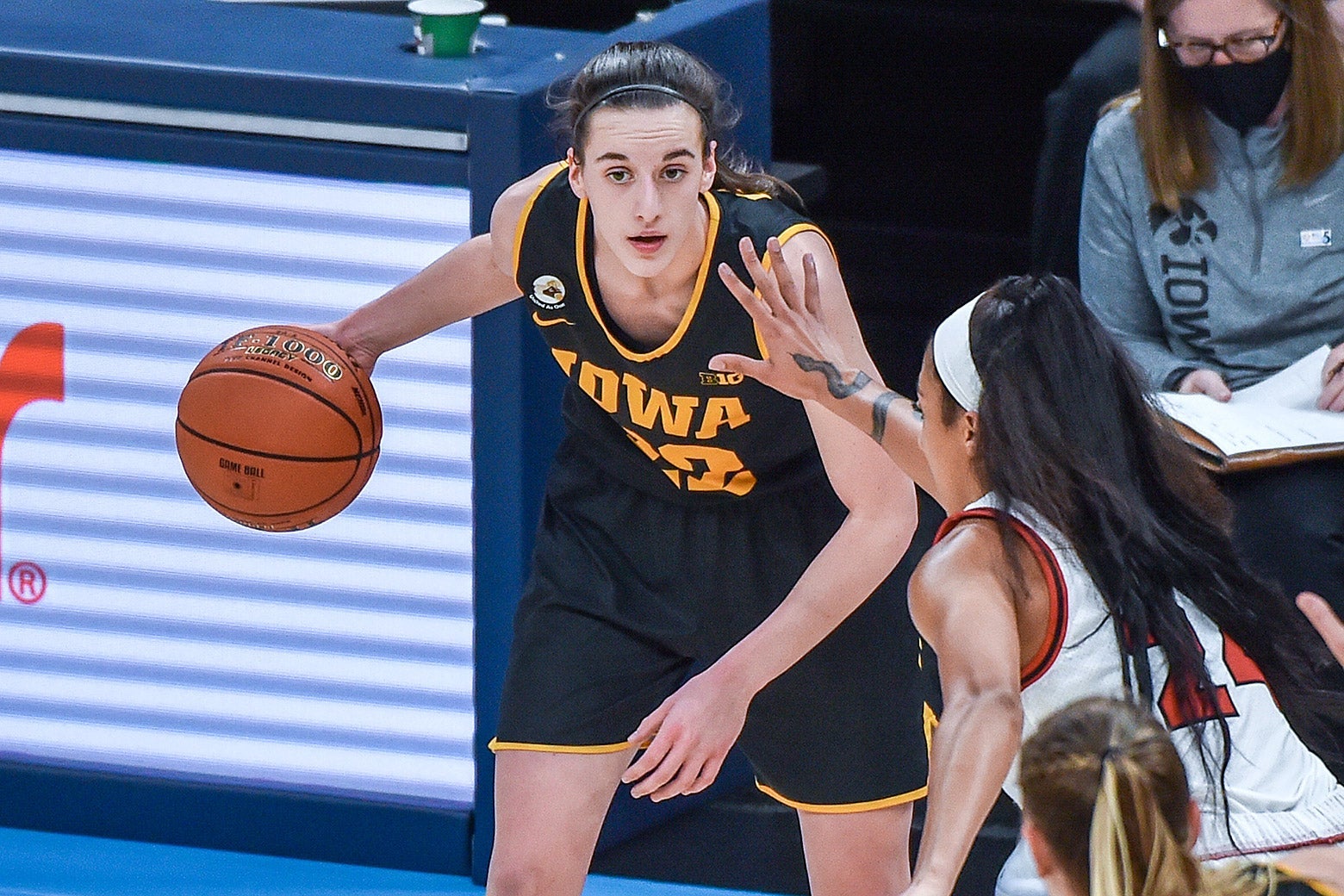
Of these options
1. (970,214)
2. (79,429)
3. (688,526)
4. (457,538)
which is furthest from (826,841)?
(970,214)

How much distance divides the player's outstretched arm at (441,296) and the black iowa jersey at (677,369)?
8cm

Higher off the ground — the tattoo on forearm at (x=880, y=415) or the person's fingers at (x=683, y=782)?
the tattoo on forearm at (x=880, y=415)

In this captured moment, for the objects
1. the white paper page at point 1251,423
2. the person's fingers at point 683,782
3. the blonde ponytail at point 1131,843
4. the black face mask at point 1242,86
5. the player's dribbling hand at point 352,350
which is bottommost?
the person's fingers at point 683,782

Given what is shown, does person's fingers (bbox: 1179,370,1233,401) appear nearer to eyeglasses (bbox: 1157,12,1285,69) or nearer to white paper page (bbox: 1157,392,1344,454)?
white paper page (bbox: 1157,392,1344,454)

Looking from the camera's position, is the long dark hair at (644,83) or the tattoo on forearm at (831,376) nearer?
the tattoo on forearm at (831,376)

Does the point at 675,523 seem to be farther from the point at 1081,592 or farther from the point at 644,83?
the point at 1081,592

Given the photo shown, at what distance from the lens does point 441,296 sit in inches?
140

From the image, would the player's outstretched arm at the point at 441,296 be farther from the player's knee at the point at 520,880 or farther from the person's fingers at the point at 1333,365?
the person's fingers at the point at 1333,365

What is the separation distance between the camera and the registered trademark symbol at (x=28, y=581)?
421cm

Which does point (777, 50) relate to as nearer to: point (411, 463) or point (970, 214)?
point (970, 214)

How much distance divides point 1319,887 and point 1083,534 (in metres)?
0.47

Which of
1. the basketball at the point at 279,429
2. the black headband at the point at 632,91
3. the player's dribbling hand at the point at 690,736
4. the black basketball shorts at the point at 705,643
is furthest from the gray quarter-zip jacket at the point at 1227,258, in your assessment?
the basketball at the point at 279,429

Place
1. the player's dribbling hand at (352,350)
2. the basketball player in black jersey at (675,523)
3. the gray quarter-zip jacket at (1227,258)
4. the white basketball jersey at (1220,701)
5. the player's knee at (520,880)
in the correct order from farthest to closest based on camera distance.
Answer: the gray quarter-zip jacket at (1227,258)
the player's dribbling hand at (352,350)
the player's knee at (520,880)
the basketball player in black jersey at (675,523)
the white basketball jersey at (1220,701)

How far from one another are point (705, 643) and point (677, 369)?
45 centimetres
